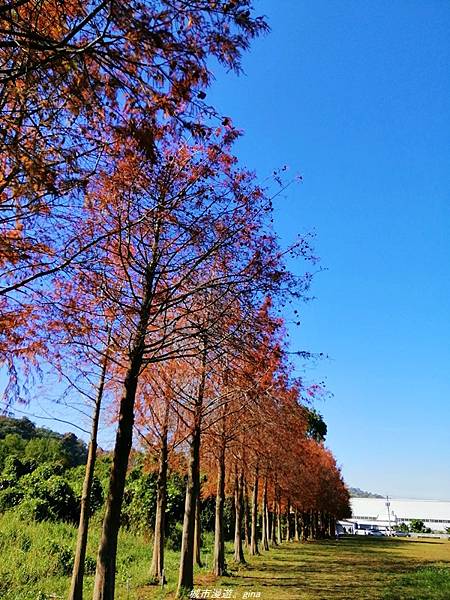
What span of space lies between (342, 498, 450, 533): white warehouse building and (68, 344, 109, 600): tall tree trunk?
11803cm

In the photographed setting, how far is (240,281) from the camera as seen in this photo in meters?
8.74

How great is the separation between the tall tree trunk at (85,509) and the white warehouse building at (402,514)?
387 feet

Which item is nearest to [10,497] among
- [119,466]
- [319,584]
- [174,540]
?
[174,540]

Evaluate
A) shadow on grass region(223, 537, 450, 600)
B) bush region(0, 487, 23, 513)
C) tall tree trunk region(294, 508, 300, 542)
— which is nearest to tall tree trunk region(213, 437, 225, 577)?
shadow on grass region(223, 537, 450, 600)

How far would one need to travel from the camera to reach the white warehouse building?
11994cm

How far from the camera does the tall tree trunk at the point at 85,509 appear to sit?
1030cm

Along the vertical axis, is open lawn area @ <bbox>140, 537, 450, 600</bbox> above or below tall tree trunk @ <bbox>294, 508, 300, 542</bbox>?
below

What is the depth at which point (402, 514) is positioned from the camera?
124 meters

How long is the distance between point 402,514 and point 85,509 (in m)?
132

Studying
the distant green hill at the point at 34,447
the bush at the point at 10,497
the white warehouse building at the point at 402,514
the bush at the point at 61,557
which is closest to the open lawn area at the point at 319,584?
the bush at the point at 61,557

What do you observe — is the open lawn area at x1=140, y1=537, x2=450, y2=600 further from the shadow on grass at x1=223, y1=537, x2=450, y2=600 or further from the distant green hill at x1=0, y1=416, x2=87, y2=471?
the distant green hill at x1=0, y1=416, x2=87, y2=471

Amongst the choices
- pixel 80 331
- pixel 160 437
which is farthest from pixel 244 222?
pixel 160 437

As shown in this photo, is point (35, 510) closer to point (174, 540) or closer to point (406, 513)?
point (174, 540)

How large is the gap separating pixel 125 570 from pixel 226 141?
14926 millimetres
